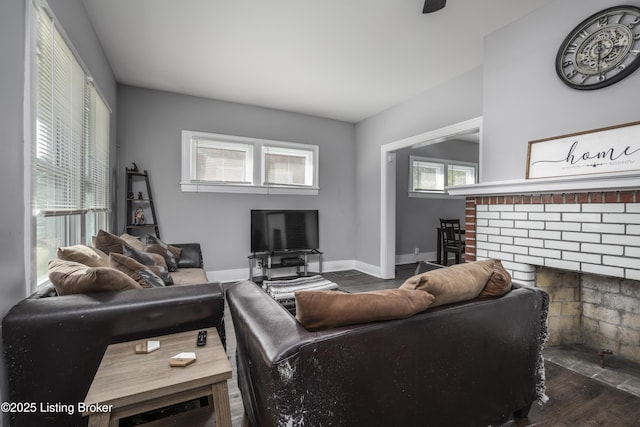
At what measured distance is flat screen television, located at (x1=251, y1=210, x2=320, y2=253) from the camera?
4375 millimetres

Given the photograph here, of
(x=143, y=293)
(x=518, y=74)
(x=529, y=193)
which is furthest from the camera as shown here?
(x=518, y=74)

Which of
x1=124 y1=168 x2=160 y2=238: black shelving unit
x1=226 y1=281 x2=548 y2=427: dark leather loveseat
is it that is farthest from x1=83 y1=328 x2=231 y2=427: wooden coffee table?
x1=124 y1=168 x2=160 y2=238: black shelving unit

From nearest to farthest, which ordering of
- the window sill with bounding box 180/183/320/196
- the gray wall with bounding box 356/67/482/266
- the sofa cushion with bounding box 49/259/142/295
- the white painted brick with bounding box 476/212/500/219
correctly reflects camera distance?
the sofa cushion with bounding box 49/259/142/295 → the white painted brick with bounding box 476/212/500/219 → the gray wall with bounding box 356/67/482/266 → the window sill with bounding box 180/183/320/196

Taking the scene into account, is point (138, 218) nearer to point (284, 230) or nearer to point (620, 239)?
point (284, 230)

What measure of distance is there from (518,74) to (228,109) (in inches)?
144

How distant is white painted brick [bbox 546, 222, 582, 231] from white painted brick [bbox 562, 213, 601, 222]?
0.03 metres

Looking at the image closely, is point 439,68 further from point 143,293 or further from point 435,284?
point 143,293

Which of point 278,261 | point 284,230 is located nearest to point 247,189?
point 284,230

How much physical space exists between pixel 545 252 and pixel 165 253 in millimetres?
3530

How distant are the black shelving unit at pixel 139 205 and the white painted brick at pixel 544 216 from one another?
4.17 m

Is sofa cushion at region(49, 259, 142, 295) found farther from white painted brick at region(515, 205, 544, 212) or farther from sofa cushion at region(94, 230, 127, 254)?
white painted brick at region(515, 205, 544, 212)

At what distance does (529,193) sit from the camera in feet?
7.55

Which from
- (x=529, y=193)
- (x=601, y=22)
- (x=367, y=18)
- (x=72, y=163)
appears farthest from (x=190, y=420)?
(x=601, y=22)

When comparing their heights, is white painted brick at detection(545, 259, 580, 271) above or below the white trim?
below
